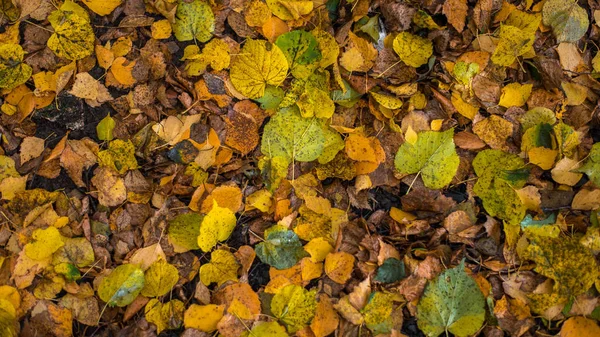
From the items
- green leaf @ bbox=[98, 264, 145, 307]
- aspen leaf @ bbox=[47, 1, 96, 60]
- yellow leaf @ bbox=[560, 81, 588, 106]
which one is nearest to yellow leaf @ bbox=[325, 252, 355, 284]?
green leaf @ bbox=[98, 264, 145, 307]

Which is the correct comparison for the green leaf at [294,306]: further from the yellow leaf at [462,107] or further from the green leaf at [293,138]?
the yellow leaf at [462,107]

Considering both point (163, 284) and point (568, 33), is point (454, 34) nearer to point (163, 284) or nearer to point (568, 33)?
point (568, 33)

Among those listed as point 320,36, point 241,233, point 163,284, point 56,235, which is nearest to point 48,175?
point 56,235

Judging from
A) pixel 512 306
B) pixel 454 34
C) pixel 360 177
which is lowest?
pixel 512 306

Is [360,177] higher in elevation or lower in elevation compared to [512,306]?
higher

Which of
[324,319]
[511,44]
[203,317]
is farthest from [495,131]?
[203,317]

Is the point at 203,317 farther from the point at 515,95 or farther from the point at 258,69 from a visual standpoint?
the point at 515,95

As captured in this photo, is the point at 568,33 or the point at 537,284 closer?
the point at 537,284
